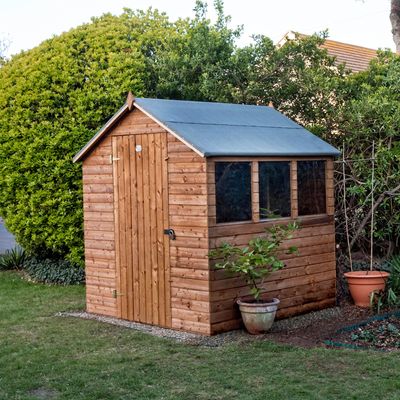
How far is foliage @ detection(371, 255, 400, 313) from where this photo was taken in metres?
9.58

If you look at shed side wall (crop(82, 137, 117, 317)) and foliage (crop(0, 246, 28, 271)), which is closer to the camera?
shed side wall (crop(82, 137, 117, 317))

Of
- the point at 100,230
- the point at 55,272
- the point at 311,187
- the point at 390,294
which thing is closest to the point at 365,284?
→ the point at 390,294

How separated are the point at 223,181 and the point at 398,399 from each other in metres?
3.37

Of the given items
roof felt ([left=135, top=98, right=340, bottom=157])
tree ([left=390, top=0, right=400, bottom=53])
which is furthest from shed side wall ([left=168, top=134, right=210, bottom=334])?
tree ([left=390, top=0, right=400, bottom=53])

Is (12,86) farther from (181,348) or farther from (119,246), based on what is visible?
(181,348)

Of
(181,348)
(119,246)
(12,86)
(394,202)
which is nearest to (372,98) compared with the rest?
(394,202)

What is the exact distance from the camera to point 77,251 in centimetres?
1195

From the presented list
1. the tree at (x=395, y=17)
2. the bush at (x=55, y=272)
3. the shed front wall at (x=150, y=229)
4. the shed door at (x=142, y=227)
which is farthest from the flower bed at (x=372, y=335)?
the tree at (x=395, y=17)

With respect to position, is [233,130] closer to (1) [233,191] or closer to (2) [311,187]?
(1) [233,191]

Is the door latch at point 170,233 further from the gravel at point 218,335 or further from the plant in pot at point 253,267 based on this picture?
the gravel at point 218,335

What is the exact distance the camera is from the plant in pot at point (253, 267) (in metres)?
8.08

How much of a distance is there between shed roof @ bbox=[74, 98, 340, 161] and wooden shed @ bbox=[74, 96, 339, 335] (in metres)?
0.02

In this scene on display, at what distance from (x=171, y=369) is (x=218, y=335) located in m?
1.43

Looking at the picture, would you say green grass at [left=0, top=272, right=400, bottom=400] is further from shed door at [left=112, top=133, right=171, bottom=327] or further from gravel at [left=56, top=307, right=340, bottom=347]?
shed door at [left=112, top=133, right=171, bottom=327]
